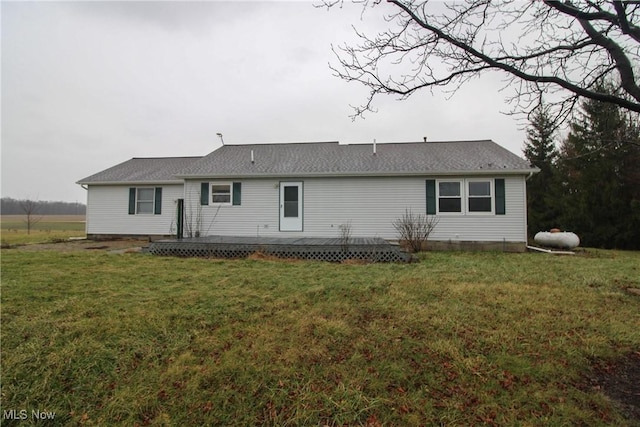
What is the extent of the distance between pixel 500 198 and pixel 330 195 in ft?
18.6

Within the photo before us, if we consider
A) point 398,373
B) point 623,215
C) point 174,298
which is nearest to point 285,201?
point 174,298

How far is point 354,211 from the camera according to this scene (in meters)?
10.7

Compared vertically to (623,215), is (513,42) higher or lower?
higher

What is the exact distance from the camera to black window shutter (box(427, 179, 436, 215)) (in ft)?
33.7

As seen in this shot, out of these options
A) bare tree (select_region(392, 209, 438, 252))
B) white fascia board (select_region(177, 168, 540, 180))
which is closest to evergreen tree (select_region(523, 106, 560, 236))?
white fascia board (select_region(177, 168, 540, 180))

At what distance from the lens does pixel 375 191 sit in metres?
10.6

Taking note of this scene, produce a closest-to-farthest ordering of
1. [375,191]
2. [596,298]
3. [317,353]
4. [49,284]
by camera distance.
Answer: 1. [317,353]
2. [596,298]
3. [49,284]
4. [375,191]

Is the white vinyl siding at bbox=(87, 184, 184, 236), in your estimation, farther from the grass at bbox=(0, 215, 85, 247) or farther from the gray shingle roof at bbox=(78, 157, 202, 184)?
the grass at bbox=(0, 215, 85, 247)

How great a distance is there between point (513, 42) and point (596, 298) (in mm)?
3919

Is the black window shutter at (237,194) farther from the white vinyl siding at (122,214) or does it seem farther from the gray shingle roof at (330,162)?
the white vinyl siding at (122,214)

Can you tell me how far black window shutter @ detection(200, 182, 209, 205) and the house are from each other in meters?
0.04

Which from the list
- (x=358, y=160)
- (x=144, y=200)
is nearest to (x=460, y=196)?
(x=358, y=160)

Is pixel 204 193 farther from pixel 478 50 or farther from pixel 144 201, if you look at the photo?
pixel 478 50

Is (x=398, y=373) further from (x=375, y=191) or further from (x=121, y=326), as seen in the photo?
(x=375, y=191)
